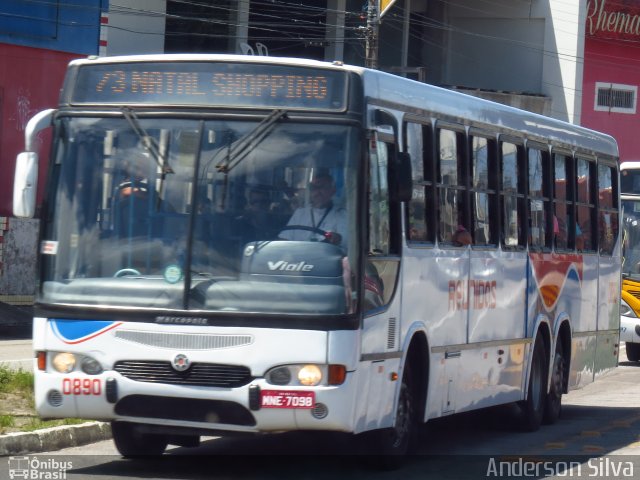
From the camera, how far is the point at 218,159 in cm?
842

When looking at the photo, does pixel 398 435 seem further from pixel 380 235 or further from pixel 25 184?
pixel 25 184

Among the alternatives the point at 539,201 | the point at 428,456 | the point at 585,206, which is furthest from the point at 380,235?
the point at 585,206

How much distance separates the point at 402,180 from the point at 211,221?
4.26 ft

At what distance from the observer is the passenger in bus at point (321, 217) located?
8328 millimetres

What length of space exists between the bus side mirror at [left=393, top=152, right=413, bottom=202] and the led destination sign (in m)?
0.61

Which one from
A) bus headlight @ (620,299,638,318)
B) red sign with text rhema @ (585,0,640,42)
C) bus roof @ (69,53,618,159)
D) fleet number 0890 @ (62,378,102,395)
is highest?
red sign with text rhema @ (585,0,640,42)

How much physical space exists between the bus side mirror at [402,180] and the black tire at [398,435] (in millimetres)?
1434

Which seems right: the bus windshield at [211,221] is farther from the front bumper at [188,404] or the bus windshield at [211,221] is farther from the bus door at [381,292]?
the front bumper at [188,404]

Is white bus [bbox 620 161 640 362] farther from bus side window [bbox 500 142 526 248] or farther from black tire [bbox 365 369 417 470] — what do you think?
black tire [bbox 365 369 417 470]

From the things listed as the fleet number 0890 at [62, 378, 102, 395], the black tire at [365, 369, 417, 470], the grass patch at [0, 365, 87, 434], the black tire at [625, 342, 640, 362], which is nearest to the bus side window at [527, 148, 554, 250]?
the black tire at [365, 369, 417, 470]

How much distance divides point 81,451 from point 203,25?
2072 centimetres

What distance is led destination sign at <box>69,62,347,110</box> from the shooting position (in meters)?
8.53

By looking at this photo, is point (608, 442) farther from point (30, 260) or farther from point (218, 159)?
point (30, 260)

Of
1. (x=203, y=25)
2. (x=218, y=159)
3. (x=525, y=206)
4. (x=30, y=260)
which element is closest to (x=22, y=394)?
(x=218, y=159)
